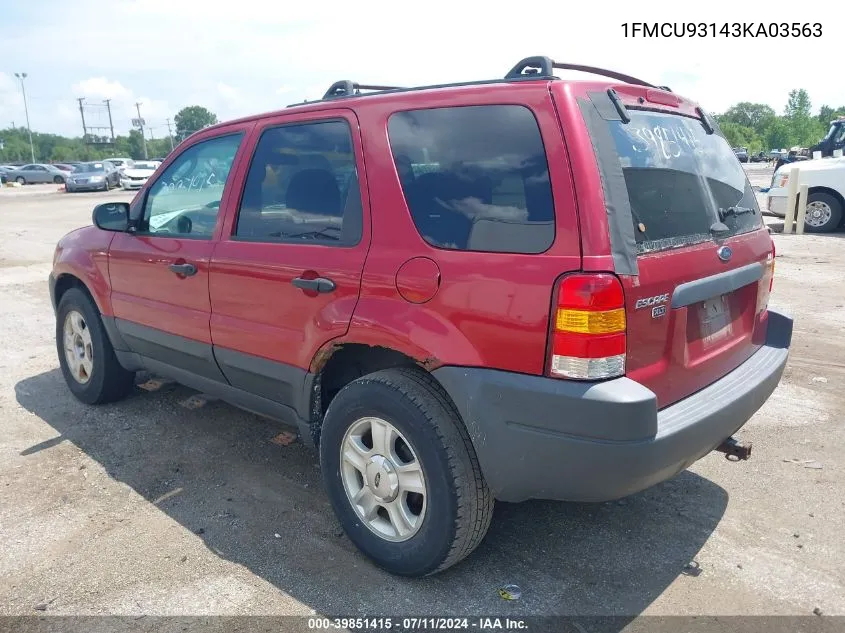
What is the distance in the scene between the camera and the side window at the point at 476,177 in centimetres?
241

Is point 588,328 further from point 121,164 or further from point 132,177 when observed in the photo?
point 121,164

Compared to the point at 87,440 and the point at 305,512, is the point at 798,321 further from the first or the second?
the point at 87,440

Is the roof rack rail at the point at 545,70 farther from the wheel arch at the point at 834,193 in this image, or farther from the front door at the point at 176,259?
the wheel arch at the point at 834,193

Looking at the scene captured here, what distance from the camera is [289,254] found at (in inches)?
124

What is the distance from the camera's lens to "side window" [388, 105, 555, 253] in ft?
7.92

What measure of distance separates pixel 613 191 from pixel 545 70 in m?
0.60

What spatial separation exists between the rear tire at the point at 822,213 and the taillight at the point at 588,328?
42.3 ft

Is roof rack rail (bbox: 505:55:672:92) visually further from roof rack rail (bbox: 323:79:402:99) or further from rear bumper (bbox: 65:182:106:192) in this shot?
rear bumper (bbox: 65:182:106:192)

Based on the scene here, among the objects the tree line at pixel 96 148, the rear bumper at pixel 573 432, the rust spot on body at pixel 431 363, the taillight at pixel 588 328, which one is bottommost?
the rear bumper at pixel 573 432

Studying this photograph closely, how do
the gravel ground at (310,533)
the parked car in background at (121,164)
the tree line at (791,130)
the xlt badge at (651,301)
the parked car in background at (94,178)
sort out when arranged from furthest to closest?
the tree line at (791,130), the parked car in background at (121,164), the parked car in background at (94,178), the gravel ground at (310,533), the xlt badge at (651,301)

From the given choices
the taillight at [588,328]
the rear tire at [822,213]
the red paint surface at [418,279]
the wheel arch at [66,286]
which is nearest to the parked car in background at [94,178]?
the rear tire at [822,213]

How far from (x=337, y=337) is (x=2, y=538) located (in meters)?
1.88

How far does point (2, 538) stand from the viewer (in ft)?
10.5

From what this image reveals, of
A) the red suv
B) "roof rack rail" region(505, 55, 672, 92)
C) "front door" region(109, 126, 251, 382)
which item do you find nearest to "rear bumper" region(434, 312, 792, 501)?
the red suv
